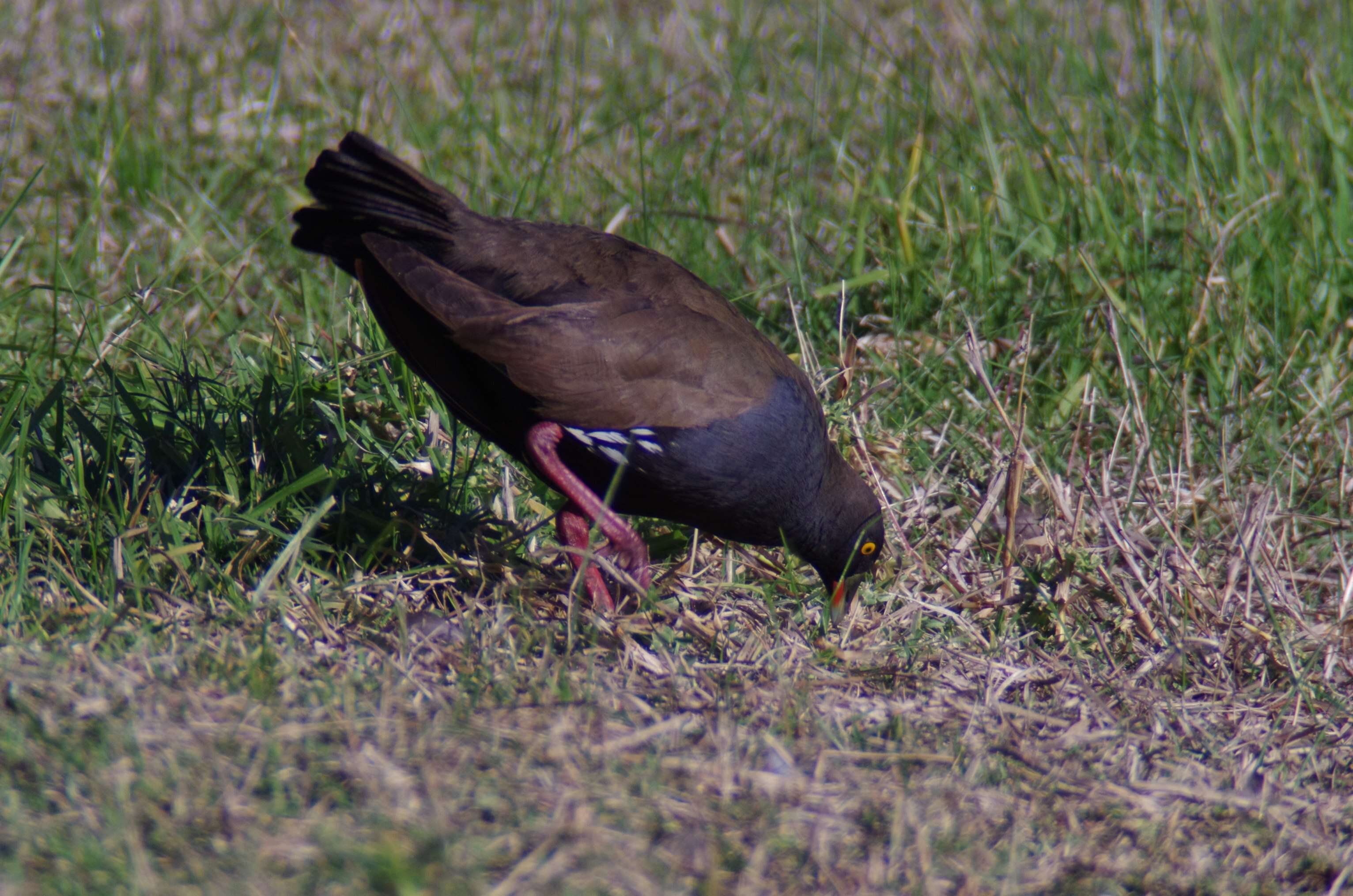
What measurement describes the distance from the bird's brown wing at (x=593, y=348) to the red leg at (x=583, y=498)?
0.08m

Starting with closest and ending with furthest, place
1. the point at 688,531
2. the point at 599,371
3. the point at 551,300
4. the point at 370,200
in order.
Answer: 1. the point at 599,371
2. the point at 551,300
3. the point at 370,200
4. the point at 688,531

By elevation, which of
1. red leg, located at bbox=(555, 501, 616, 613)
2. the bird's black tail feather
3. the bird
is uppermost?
the bird's black tail feather

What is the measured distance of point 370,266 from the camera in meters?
3.76

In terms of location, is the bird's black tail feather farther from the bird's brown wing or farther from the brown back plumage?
the bird's brown wing

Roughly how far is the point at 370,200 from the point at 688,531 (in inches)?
59.1

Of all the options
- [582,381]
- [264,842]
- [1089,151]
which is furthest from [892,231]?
[264,842]

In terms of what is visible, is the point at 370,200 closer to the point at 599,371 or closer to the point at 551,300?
the point at 551,300

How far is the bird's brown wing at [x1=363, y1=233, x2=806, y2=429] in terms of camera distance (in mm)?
3539

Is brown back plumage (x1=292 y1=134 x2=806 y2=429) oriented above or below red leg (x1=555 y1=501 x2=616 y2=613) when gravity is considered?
above

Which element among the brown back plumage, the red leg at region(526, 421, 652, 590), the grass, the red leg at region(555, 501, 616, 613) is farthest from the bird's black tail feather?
the red leg at region(555, 501, 616, 613)

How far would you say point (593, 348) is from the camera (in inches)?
141

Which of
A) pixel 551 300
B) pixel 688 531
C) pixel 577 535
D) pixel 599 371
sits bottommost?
pixel 688 531

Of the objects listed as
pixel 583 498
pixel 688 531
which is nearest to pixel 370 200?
pixel 583 498

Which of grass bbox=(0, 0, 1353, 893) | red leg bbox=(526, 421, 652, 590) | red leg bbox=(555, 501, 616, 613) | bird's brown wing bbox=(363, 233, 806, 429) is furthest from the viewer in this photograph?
red leg bbox=(555, 501, 616, 613)
